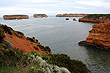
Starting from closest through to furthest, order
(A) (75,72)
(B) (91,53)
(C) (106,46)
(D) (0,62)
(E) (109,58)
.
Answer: (D) (0,62), (A) (75,72), (E) (109,58), (B) (91,53), (C) (106,46)

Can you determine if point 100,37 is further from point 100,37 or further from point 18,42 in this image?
point 18,42

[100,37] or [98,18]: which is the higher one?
[98,18]

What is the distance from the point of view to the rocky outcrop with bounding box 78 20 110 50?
30064 millimetres

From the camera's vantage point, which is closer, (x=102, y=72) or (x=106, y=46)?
(x=102, y=72)

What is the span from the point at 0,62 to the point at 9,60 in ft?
1.72

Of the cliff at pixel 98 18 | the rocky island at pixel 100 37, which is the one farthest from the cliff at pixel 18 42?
the cliff at pixel 98 18

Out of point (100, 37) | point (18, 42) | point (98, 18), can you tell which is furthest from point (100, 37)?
point (98, 18)

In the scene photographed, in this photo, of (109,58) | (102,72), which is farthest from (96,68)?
(109,58)

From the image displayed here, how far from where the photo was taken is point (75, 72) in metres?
8.52

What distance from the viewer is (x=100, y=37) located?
103 feet

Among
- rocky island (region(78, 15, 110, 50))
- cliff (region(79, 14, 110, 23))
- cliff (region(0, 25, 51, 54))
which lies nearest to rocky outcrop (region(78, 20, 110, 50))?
rocky island (region(78, 15, 110, 50))

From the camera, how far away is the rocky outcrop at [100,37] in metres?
30.1

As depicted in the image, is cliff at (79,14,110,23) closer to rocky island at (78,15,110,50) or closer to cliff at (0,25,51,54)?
rocky island at (78,15,110,50)

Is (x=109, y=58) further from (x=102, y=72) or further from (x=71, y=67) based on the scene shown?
(x=71, y=67)
